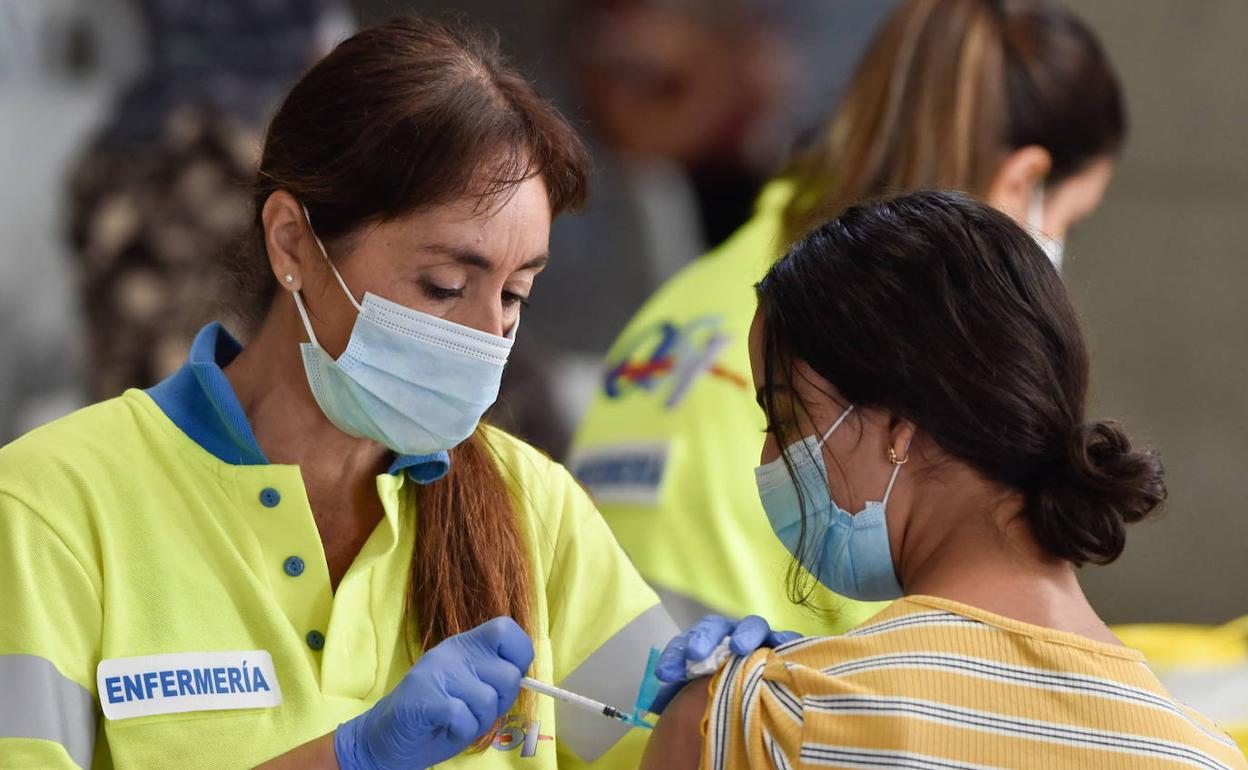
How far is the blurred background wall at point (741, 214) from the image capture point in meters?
3.39

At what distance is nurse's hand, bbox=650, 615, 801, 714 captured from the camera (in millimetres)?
1450

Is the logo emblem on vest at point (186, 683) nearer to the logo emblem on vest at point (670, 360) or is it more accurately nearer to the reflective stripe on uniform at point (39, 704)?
the reflective stripe on uniform at point (39, 704)

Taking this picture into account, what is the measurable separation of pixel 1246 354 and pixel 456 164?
3385 mm

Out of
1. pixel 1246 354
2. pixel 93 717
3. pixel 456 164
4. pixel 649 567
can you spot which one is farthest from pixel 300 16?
pixel 1246 354

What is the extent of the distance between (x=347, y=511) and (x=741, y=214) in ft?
8.19

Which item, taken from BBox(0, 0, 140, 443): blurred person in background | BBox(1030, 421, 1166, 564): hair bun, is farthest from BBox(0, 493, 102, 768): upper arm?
BBox(0, 0, 140, 443): blurred person in background

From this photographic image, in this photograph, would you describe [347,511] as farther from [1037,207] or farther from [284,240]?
[1037,207]

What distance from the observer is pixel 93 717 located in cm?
152

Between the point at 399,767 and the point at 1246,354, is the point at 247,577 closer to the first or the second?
the point at 399,767

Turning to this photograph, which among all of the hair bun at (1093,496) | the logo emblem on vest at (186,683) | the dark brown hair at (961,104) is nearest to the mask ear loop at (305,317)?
the logo emblem on vest at (186,683)

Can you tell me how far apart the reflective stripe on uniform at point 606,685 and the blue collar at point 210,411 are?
289 mm

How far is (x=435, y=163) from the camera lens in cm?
160

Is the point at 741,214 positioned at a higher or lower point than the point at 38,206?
lower

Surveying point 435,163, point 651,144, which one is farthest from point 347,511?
point 651,144
